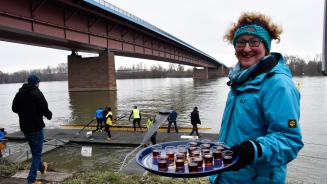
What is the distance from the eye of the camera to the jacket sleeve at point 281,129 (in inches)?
71.7

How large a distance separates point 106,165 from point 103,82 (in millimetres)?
42666

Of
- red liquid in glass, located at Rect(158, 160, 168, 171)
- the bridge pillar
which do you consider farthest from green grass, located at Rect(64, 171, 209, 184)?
the bridge pillar

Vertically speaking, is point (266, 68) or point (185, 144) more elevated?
point (266, 68)

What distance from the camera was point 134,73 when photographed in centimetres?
18825

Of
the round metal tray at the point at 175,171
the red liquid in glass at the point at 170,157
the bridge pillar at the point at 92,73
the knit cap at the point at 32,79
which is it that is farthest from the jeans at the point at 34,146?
the bridge pillar at the point at 92,73

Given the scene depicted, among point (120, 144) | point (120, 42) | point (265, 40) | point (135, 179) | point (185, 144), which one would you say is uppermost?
point (120, 42)

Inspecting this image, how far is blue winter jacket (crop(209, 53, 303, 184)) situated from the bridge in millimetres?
25492

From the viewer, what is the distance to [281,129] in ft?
6.07

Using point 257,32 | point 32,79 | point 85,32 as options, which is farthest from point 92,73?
point 257,32

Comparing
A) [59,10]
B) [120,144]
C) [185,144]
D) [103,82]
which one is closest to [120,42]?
[103,82]

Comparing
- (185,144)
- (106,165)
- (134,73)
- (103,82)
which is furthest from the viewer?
(134,73)

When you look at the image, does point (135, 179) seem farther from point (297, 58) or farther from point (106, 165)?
point (297, 58)

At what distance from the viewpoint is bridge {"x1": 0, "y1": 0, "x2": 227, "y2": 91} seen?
26859 millimetres

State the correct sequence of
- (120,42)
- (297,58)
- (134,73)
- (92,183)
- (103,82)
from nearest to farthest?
(92,183)
(120,42)
(103,82)
(297,58)
(134,73)
